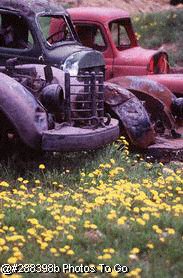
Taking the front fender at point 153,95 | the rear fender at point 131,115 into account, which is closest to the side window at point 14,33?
the front fender at point 153,95

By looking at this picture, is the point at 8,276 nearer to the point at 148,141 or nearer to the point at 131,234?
the point at 131,234

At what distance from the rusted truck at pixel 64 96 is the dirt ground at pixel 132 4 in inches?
641

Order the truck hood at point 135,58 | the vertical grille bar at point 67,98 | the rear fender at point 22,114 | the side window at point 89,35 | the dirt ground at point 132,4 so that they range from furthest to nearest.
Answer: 1. the dirt ground at point 132,4
2. the side window at point 89,35
3. the truck hood at point 135,58
4. the vertical grille bar at point 67,98
5. the rear fender at point 22,114

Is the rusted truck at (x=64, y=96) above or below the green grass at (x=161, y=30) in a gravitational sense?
above

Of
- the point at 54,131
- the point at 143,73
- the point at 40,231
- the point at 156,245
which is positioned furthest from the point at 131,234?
the point at 143,73

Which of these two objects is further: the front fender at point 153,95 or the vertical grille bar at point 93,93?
the front fender at point 153,95

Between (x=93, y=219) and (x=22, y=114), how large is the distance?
5.78 feet

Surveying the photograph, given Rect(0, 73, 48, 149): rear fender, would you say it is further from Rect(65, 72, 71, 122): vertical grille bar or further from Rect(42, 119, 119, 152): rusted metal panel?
Rect(65, 72, 71, 122): vertical grille bar

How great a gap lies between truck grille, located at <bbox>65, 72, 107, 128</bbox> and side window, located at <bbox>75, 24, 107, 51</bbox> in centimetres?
353

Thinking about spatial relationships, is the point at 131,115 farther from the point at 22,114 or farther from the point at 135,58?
the point at 135,58

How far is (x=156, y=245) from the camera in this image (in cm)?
483

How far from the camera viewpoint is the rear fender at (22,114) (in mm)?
6523

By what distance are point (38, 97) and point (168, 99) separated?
9.44 ft

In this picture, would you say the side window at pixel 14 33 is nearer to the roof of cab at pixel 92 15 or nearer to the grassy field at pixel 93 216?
the roof of cab at pixel 92 15
